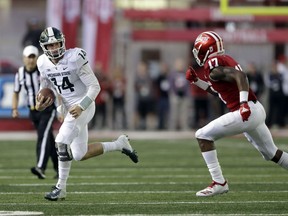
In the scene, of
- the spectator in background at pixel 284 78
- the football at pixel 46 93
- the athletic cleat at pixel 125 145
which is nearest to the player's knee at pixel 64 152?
the football at pixel 46 93

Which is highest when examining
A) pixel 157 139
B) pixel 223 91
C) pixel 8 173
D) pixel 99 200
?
pixel 223 91

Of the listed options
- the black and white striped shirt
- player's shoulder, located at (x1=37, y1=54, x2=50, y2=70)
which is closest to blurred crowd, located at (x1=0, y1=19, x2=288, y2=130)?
the black and white striped shirt

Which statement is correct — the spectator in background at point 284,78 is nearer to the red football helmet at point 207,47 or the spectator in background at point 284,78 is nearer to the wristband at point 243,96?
the red football helmet at point 207,47

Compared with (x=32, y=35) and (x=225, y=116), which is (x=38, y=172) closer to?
(x=225, y=116)

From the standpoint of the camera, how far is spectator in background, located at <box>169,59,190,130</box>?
20.4 m

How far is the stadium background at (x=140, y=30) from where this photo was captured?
69.4 feet

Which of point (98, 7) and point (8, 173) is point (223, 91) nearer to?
point (8, 173)

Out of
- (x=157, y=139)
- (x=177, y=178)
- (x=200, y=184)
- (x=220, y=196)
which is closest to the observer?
(x=220, y=196)

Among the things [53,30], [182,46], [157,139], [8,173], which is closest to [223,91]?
[53,30]

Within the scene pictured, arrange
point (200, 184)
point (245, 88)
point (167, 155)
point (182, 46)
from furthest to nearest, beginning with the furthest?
point (182, 46), point (167, 155), point (200, 184), point (245, 88)

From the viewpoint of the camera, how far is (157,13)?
22.3 meters

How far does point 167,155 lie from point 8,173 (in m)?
3.41

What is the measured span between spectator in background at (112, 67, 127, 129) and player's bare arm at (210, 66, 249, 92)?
12081 millimetres

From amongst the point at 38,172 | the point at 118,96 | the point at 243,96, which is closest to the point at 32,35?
the point at 118,96
